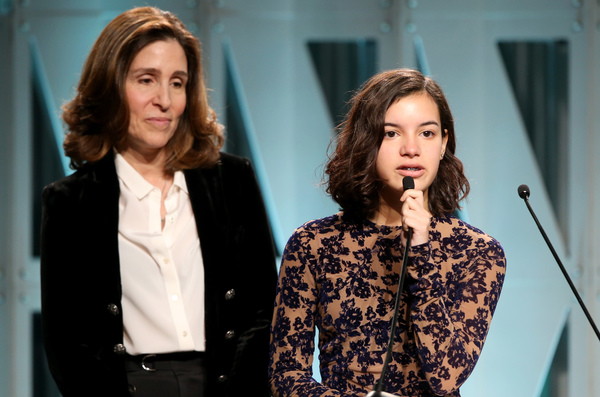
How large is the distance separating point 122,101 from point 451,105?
1.93 m

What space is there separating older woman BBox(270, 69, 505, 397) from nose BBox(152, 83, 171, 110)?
522 millimetres

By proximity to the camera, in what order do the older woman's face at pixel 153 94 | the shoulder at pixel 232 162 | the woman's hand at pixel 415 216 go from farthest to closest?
the shoulder at pixel 232 162
the older woman's face at pixel 153 94
the woman's hand at pixel 415 216

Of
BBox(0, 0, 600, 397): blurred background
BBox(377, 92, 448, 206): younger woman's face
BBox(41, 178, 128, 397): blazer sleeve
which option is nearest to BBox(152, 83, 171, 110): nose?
BBox(41, 178, 128, 397): blazer sleeve

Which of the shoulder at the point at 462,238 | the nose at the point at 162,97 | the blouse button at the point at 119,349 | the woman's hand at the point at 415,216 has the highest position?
the nose at the point at 162,97

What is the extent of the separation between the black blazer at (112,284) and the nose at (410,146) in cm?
57

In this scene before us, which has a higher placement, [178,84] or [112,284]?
[178,84]

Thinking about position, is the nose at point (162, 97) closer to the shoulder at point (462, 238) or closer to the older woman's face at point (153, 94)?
the older woman's face at point (153, 94)

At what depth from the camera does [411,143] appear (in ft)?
5.61

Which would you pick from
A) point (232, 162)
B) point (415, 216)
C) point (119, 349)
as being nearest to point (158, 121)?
point (232, 162)

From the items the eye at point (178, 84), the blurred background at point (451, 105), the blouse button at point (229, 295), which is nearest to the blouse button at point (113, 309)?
the blouse button at point (229, 295)

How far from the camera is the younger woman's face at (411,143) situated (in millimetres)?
1709

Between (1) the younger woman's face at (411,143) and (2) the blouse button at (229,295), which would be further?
(2) the blouse button at (229,295)

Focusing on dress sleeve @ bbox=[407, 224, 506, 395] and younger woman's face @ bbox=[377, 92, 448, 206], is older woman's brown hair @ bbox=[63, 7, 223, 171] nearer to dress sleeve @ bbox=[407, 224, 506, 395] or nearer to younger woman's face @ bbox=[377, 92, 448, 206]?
younger woman's face @ bbox=[377, 92, 448, 206]

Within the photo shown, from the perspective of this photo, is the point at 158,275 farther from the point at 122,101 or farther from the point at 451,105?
the point at 451,105
